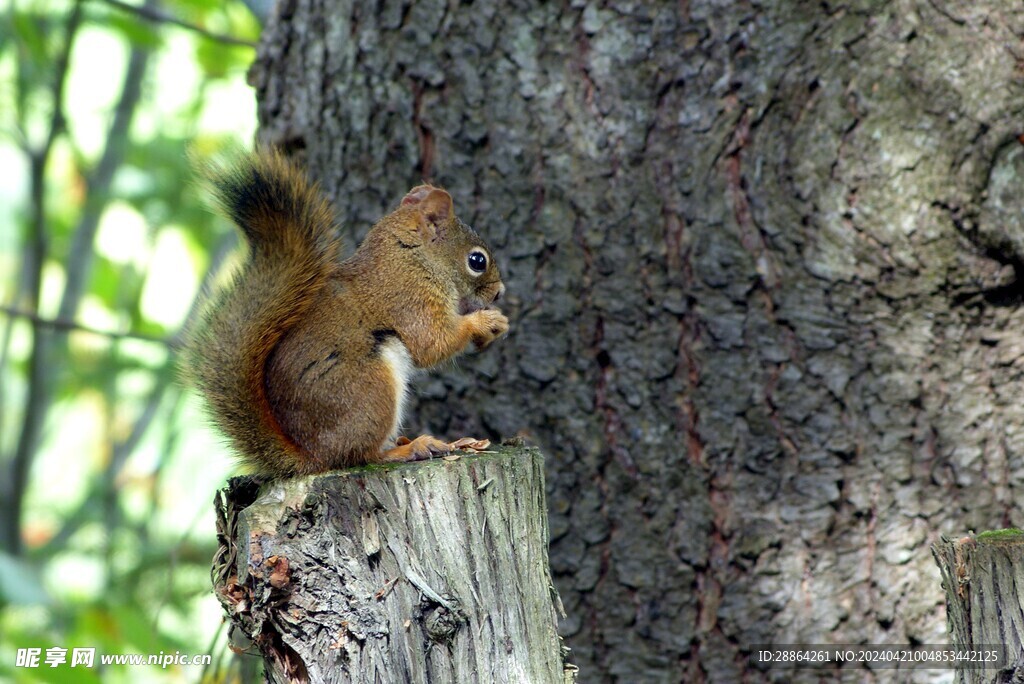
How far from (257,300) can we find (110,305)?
3.08 metres

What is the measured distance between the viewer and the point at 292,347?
1.75 metres

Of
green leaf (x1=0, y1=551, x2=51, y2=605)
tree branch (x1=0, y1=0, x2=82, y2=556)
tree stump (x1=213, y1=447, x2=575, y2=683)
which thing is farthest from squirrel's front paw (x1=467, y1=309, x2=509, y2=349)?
tree branch (x1=0, y1=0, x2=82, y2=556)

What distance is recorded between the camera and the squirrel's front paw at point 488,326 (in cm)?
198

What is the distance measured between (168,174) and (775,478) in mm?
2985

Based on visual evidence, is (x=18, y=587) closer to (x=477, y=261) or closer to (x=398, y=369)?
(x=398, y=369)

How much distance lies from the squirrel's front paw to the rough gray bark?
0.29 m

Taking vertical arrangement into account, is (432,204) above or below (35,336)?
below

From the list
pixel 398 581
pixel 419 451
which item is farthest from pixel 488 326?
pixel 398 581

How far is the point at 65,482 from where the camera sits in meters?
5.62

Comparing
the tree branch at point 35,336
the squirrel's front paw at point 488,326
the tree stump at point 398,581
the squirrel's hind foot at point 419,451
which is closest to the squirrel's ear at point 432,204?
the squirrel's front paw at point 488,326

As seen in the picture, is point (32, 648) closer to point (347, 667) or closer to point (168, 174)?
point (347, 667)

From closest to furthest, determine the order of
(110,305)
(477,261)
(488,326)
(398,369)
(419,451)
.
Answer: (419,451), (398,369), (488,326), (477,261), (110,305)

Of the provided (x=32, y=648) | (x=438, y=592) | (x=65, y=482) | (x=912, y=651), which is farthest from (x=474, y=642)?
(x=65, y=482)

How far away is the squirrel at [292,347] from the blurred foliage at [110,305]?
0.67 meters
